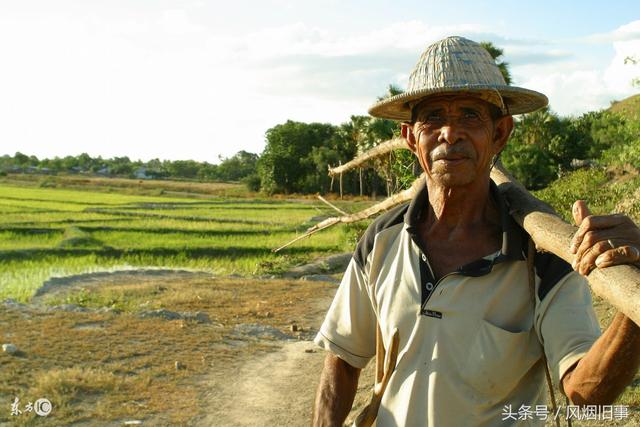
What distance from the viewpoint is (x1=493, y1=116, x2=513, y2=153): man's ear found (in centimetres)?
199

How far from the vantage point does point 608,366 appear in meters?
1.45

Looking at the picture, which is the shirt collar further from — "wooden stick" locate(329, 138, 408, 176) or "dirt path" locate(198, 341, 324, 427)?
"dirt path" locate(198, 341, 324, 427)

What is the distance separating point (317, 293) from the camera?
1094cm

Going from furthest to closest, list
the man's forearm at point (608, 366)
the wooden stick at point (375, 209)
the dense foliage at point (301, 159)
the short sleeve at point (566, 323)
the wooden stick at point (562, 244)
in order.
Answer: the dense foliage at point (301, 159) < the wooden stick at point (375, 209) < the short sleeve at point (566, 323) < the man's forearm at point (608, 366) < the wooden stick at point (562, 244)

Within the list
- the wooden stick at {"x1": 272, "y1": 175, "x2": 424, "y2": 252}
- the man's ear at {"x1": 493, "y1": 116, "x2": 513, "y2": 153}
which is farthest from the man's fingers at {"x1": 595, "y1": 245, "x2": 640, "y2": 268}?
the wooden stick at {"x1": 272, "y1": 175, "x2": 424, "y2": 252}

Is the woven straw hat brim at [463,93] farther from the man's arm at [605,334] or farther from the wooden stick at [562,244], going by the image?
the man's arm at [605,334]

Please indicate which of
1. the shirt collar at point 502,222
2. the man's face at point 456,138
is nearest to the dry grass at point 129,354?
the shirt collar at point 502,222

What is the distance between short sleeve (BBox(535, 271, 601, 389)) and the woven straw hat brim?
565 millimetres

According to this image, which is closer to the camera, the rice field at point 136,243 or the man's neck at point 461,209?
the man's neck at point 461,209

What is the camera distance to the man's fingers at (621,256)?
4.34ft

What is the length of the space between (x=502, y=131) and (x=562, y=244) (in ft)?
1.86

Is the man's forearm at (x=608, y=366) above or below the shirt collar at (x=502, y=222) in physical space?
below

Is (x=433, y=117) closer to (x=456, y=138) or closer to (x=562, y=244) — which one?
(x=456, y=138)

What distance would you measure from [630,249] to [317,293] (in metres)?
9.71
